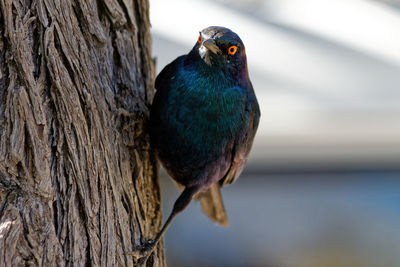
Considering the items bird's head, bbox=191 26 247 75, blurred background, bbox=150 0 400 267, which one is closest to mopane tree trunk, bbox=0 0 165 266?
bird's head, bbox=191 26 247 75

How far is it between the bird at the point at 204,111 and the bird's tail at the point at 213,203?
0.47 metres

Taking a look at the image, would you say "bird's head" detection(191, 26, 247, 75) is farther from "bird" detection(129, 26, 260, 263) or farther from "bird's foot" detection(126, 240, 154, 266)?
"bird's foot" detection(126, 240, 154, 266)

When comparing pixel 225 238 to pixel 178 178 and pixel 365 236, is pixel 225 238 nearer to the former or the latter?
pixel 365 236

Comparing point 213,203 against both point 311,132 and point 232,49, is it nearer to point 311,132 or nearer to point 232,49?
point 232,49

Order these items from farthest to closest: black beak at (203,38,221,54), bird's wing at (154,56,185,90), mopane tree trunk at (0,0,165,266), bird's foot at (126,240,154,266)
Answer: bird's wing at (154,56,185,90) → black beak at (203,38,221,54) → bird's foot at (126,240,154,266) → mopane tree trunk at (0,0,165,266)

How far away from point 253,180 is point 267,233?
672 millimetres

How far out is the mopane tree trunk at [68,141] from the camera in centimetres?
206

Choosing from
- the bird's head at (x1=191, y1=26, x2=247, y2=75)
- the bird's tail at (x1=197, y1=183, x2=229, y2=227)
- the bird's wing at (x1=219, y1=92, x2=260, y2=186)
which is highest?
the bird's head at (x1=191, y1=26, x2=247, y2=75)

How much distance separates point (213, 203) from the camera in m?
3.54

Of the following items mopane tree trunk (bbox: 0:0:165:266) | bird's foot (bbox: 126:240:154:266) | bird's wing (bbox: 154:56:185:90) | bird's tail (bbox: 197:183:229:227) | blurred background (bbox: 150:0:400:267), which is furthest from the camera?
blurred background (bbox: 150:0:400:267)

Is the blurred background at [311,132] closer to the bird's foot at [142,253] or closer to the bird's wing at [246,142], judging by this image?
the bird's wing at [246,142]

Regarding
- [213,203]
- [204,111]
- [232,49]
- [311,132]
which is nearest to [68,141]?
[204,111]

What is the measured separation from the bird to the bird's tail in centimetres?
47

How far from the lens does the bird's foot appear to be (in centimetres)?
245
